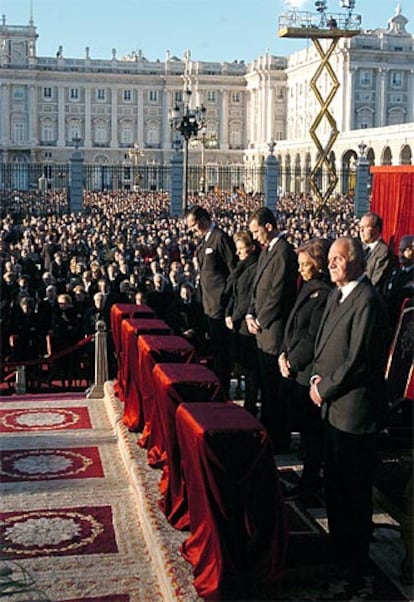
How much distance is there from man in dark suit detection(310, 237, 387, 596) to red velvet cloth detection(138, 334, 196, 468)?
180 cm

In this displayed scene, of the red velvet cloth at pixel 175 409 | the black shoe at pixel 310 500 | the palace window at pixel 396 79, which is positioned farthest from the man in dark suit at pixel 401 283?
the palace window at pixel 396 79

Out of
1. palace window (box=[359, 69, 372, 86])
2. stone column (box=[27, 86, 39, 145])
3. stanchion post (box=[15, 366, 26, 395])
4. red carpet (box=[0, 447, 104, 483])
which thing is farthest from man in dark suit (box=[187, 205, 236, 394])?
stone column (box=[27, 86, 39, 145])

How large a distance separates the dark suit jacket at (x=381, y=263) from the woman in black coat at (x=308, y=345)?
1.65 m

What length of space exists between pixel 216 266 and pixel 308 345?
2.77 m

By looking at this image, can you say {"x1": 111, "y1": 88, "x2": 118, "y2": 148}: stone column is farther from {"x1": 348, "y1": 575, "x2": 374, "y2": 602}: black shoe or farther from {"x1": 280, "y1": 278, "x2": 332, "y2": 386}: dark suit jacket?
{"x1": 348, "y1": 575, "x2": 374, "y2": 602}: black shoe

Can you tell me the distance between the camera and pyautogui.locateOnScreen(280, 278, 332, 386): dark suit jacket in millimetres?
5637

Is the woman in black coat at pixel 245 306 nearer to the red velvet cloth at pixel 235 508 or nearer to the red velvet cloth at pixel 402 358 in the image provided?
the red velvet cloth at pixel 402 358

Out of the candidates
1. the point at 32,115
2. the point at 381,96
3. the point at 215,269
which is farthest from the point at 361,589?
the point at 32,115

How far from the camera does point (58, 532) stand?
540 cm

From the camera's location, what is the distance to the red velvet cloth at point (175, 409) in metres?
5.09

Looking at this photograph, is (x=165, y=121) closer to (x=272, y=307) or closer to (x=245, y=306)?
(x=245, y=306)

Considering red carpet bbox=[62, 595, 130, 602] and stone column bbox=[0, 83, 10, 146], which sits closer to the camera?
red carpet bbox=[62, 595, 130, 602]

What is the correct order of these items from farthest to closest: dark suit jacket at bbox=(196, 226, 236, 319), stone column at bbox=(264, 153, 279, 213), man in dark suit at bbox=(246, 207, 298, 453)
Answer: stone column at bbox=(264, 153, 279, 213)
dark suit jacket at bbox=(196, 226, 236, 319)
man in dark suit at bbox=(246, 207, 298, 453)

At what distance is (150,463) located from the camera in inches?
243
